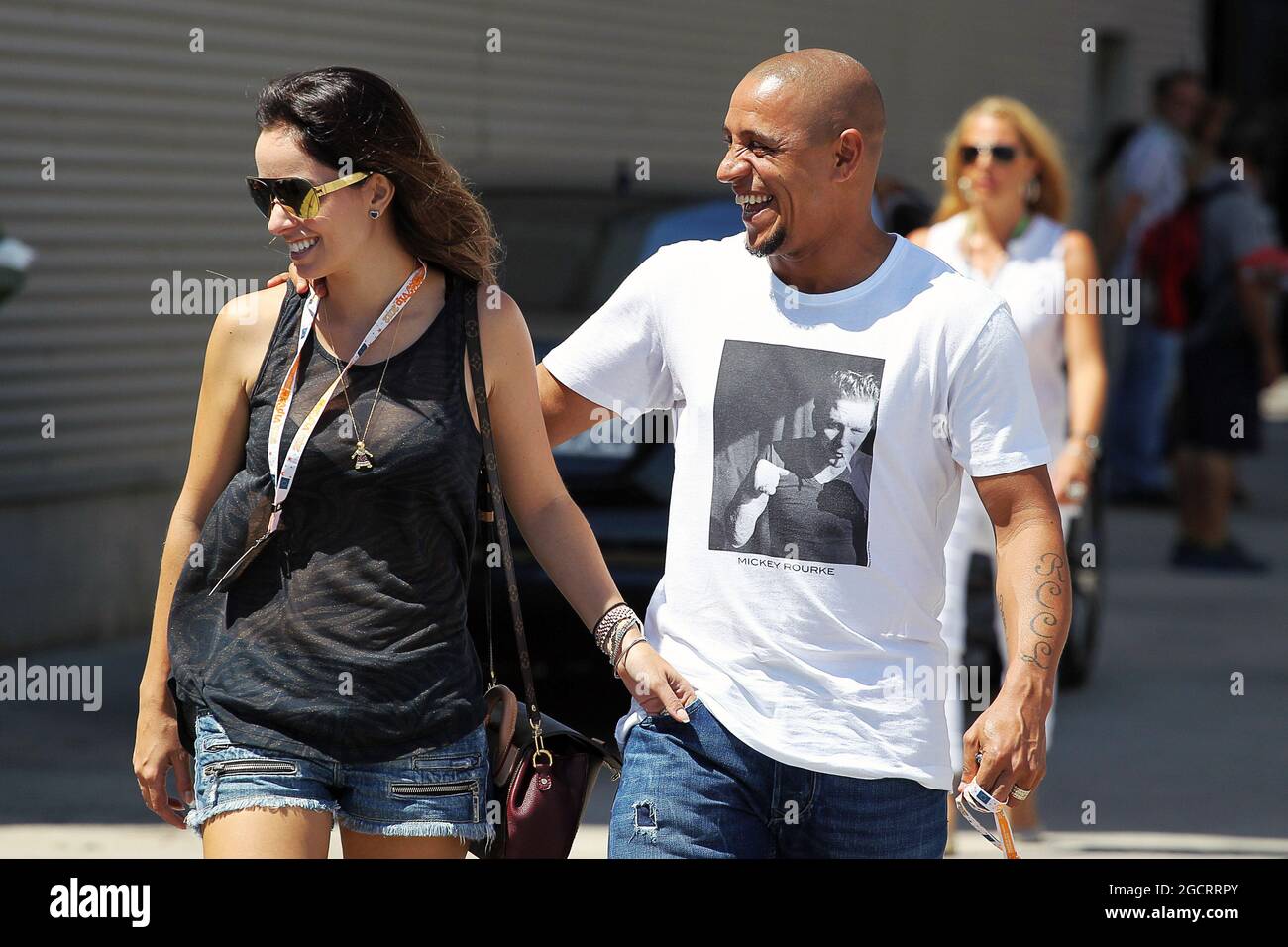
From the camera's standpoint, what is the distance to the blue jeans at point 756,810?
3.16m

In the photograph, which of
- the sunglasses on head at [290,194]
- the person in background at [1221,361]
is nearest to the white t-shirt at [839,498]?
the sunglasses on head at [290,194]

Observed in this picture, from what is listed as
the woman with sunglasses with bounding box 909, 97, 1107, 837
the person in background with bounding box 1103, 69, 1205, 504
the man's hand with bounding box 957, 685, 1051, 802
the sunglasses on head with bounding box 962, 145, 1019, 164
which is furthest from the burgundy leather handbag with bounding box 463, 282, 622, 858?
the person in background with bounding box 1103, 69, 1205, 504

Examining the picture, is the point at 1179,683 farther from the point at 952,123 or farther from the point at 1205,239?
the point at 952,123

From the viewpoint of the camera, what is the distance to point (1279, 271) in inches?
447

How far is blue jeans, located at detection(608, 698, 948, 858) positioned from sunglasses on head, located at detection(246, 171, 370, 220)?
101cm

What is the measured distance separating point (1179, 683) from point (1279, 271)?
380cm

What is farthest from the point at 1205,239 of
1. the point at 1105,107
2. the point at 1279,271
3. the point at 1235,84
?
the point at 1235,84

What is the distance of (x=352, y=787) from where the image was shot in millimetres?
3094

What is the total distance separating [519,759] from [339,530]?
1.68ft

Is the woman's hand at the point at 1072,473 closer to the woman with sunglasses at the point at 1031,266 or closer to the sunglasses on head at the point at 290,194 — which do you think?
the woman with sunglasses at the point at 1031,266

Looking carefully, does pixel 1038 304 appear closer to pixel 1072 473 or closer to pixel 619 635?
pixel 1072 473

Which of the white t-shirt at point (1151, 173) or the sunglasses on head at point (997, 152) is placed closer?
the sunglasses on head at point (997, 152)

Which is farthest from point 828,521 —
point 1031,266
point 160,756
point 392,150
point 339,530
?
point 1031,266

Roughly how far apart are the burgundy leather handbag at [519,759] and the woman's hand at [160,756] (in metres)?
0.49
